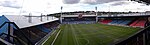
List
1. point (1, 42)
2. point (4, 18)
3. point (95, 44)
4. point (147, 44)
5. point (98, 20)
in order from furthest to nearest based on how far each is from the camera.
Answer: point (98, 20) < point (95, 44) < point (4, 18) < point (147, 44) < point (1, 42)

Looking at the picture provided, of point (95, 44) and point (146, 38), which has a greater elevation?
point (146, 38)

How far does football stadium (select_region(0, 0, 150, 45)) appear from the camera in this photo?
352 inches

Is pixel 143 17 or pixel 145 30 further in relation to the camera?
pixel 143 17

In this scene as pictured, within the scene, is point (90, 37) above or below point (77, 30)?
above

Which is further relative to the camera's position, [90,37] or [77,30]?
[77,30]

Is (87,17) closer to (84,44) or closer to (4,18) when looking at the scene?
(84,44)

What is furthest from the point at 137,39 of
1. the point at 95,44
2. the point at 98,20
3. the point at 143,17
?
the point at 98,20

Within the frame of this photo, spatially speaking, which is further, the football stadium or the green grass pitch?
the green grass pitch

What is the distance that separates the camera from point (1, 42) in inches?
151

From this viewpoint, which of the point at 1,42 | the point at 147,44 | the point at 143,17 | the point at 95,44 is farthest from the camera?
the point at 143,17

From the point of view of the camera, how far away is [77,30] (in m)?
63.1

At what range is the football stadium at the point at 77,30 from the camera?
8.94 metres

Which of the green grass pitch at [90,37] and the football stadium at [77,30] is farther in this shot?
the green grass pitch at [90,37]

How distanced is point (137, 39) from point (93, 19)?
136 m
